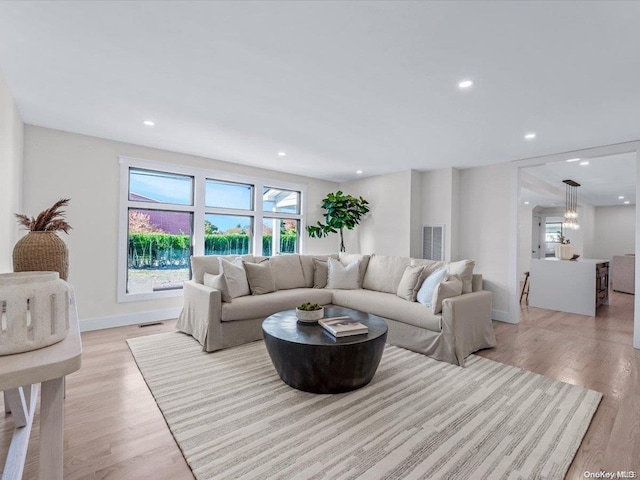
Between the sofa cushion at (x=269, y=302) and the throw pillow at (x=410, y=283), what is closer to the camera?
the sofa cushion at (x=269, y=302)

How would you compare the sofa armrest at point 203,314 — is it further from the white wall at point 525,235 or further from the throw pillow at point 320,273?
the white wall at point 525,235

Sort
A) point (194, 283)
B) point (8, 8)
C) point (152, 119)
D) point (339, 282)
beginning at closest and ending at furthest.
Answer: point (8, 8) → point (152, 119) → point (194, 283) → point (339, 282)

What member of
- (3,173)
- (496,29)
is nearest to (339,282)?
(496,29)

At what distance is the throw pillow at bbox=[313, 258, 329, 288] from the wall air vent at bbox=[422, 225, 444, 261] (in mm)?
2008

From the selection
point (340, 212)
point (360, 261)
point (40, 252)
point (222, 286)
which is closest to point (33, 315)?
point (40, 252)

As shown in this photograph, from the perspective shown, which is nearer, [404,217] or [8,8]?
[8,8]

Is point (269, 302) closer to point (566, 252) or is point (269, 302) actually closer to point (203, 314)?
point (203, 314)

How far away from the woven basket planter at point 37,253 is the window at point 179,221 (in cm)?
261

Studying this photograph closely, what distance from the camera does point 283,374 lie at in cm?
257

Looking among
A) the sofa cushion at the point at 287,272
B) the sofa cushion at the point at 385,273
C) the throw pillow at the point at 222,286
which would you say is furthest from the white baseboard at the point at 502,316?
the throw pillow at the point at 222,286

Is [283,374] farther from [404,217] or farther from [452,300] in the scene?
[404,217]

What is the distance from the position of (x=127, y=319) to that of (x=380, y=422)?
3722 millimetres

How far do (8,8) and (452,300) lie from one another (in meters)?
3.87

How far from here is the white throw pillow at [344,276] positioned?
447 centimetres
